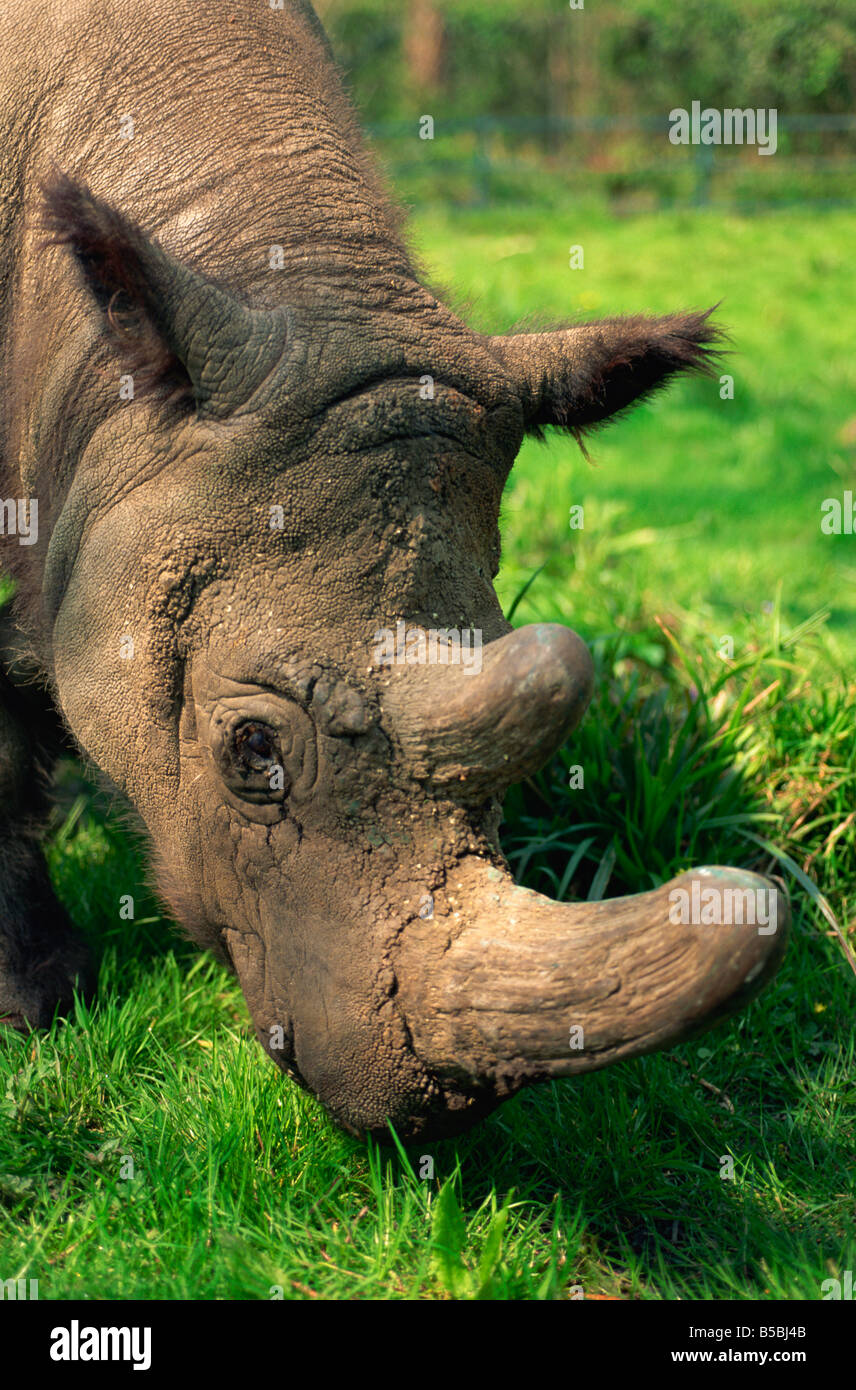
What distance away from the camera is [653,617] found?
5.76 m

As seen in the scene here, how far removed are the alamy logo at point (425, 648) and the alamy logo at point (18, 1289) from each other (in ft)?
5.14

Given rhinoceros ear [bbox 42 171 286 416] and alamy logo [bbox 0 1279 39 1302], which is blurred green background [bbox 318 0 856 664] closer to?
rhinoceros ear [bbox 42 171 286 416]

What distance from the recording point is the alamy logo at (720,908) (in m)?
2.22

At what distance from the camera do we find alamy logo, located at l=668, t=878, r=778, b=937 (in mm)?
2221

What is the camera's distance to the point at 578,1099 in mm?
3607

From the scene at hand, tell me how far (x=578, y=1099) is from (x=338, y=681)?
1583 mm

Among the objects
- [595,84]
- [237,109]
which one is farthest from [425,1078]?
[595,84]

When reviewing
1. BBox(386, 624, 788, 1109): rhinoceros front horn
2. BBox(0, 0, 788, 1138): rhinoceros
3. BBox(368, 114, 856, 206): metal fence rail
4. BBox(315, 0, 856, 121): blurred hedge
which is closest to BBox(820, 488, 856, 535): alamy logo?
BBox(0, 0, 788, 1138): rhinoceros

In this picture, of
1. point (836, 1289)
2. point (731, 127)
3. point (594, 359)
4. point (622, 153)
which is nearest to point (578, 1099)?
point (836, 1289)

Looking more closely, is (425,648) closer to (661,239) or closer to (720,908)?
(720,908)

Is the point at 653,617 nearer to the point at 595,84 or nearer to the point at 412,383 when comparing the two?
the point at 412,383

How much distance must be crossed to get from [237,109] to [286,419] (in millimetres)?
1057
